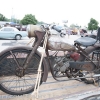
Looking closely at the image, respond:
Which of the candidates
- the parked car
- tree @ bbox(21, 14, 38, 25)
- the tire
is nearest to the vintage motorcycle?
the tire

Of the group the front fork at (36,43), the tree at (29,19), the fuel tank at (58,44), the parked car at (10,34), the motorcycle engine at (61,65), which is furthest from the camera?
the tree at (29,19)

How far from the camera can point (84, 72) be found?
3.07 m

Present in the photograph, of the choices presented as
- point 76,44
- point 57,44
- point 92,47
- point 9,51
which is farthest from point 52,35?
point 92,47

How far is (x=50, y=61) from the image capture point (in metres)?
2.76

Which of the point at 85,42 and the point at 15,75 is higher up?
the point at 85,42

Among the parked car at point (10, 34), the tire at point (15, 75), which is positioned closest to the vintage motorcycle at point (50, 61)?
the tire at point (15, 75)

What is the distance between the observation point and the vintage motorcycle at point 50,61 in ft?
8.04

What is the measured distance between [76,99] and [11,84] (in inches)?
51.6

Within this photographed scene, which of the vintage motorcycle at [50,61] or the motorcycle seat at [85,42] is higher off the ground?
the motorcycle seat at [85,42]

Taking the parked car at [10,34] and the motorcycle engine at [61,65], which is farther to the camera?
the parked car at [10,34]

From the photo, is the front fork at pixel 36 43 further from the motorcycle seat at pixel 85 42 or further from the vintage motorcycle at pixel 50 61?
the motorcycle seat at pixel 85 42

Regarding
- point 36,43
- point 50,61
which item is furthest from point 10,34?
point 36,43

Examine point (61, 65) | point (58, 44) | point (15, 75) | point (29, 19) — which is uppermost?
point (29, 19)

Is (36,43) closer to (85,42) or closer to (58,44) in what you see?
(58,44)
